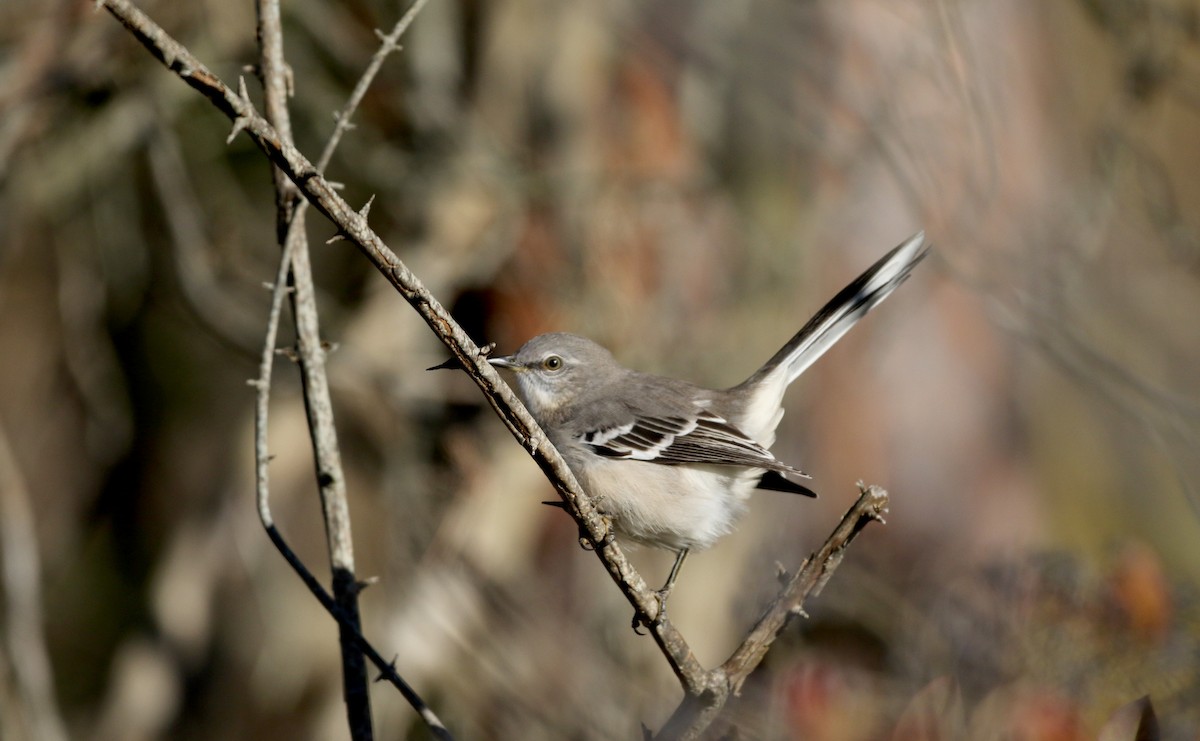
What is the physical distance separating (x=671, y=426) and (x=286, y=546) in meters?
1.63

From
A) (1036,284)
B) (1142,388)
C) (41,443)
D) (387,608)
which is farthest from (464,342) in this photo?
(41,443)

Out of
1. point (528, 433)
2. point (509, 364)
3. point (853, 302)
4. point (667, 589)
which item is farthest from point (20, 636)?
point (853, 302)

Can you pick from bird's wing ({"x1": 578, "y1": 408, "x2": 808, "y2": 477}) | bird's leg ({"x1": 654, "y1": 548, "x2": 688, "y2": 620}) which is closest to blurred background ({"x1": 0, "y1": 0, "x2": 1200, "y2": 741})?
bird's leg ({"x1": 654, "y1": 548, "x2": 688, "y2": 620})

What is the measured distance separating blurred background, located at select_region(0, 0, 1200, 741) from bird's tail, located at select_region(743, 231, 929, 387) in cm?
98

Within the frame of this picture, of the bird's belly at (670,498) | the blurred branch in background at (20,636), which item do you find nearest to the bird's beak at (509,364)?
the bird's belly at (670,498)

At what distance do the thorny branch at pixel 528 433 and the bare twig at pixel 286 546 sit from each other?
0.43m

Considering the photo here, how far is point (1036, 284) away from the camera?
5.10m

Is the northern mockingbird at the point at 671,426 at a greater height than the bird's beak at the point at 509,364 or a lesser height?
lesser

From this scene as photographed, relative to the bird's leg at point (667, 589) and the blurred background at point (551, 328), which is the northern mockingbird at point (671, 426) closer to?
the bird's leg at point (667, 589)

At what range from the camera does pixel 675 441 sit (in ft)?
11.6

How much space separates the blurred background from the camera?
4512 millimetres

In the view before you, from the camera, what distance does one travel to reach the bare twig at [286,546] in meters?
2.19

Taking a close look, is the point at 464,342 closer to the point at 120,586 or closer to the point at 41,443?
the point at 41,443

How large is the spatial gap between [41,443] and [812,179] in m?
5.38
